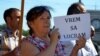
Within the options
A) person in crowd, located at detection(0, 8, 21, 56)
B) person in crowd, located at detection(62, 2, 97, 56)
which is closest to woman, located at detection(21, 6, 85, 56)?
person in crowd, located at detection(62, 2, 97, 56)

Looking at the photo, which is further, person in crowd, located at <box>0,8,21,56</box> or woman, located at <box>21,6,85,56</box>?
person in crowd, located at <box>0,8,21,56</box>

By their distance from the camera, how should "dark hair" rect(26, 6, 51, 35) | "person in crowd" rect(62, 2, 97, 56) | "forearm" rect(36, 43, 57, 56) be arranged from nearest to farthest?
1. "forearm" rect(36, 43, 57, 56)
2. "dark hair" rect(26, 6, 51, 35)
3. "person in crowd" rect(62, 2, 97, 56)

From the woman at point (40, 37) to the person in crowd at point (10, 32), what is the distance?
1.22 meters

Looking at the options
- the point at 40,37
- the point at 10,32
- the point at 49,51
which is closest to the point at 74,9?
the point at 10,32

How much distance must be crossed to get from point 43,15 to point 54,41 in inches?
11.8

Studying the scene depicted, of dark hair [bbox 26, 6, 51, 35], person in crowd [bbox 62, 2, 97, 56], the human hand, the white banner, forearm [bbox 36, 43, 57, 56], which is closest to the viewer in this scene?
forearm [bbox 36, 43, 57, 56]

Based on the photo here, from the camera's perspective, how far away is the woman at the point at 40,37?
3527mm

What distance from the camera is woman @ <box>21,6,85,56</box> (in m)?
3.53

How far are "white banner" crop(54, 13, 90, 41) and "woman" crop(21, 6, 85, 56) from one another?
311mm

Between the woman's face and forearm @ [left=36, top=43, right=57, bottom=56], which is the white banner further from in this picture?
forearm @ [left=36, top=43, right=57, bottom=56]

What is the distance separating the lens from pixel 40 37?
3.71 m

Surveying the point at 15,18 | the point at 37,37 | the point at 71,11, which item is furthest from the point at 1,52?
the point at 37,37

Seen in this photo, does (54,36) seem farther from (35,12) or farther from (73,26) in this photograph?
(73,26)

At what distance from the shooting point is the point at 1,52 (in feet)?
16.1
